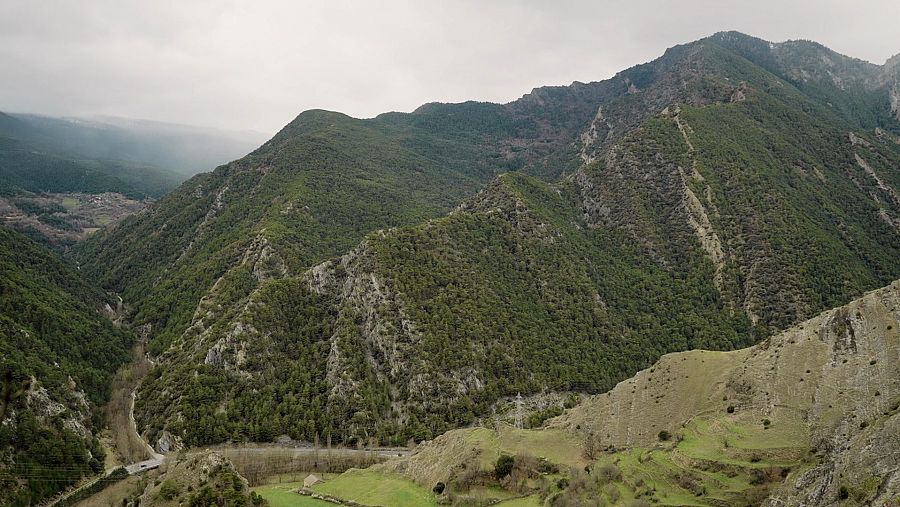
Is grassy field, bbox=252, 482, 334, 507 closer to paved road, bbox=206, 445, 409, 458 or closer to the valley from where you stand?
the valley

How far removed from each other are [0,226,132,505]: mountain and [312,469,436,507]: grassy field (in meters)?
59.2

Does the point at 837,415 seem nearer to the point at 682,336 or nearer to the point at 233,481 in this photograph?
the point at 233,481

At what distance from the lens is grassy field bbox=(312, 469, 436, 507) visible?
216ft

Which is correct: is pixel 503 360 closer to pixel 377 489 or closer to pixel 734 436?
pixel 377 489

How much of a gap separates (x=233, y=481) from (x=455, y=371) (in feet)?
231

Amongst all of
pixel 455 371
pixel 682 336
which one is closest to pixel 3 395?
pixel 455 371

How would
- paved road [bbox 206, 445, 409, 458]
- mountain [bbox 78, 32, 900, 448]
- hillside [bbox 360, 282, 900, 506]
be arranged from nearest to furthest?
hillside [bbox 360, 282, 900, 506], paved road [bbox 206, 445, 409, 458], mountain [bbox 78, 32, 900, 448]

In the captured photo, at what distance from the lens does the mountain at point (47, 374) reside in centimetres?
10081

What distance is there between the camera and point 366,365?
133 m

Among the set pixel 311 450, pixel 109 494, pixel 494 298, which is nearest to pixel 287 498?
pixel 311 450

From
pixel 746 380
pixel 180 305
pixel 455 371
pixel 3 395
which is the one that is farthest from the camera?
pixel 180 305

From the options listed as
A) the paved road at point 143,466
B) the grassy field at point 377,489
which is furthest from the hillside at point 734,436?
the paved road at point 143,466

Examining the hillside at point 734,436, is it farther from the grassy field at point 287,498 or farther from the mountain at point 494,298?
the mountain at point 494,298

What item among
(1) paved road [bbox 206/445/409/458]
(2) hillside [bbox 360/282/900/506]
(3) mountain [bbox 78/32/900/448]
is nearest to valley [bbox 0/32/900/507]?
(2) hillside [bbox 360/282/900/506]
